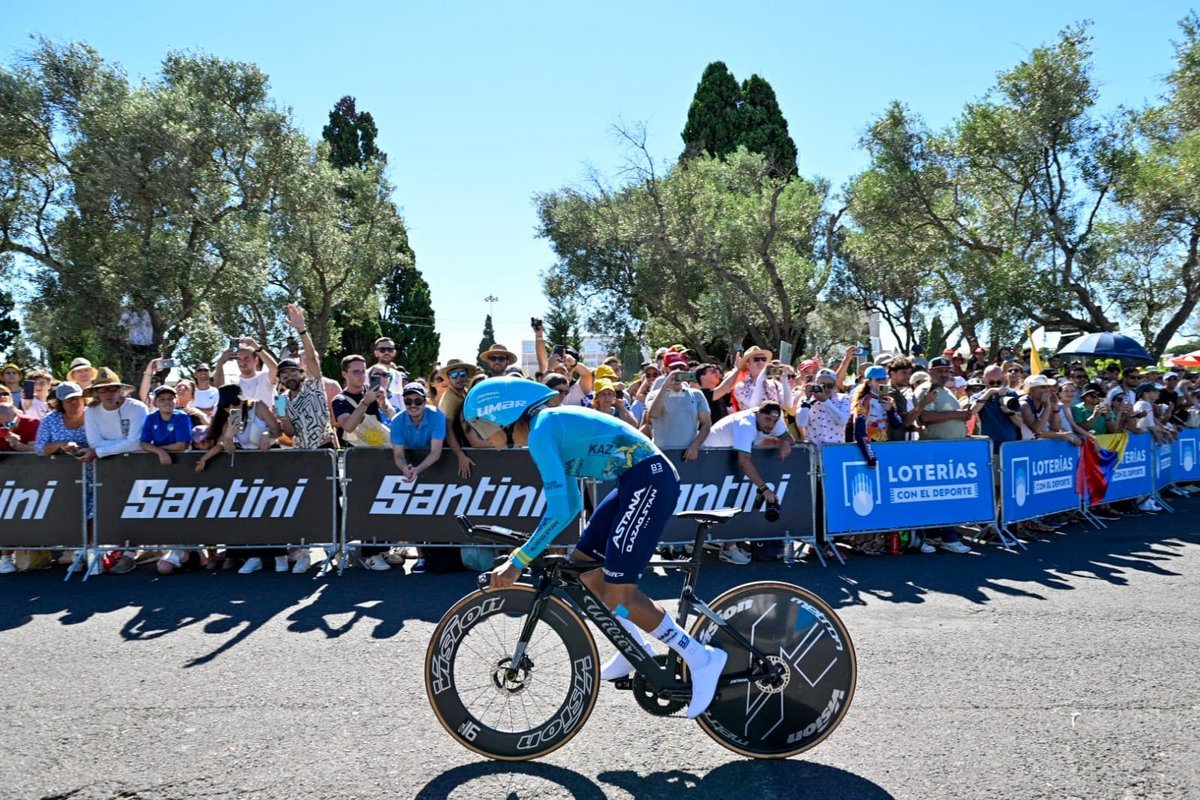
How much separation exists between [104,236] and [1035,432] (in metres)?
23.3

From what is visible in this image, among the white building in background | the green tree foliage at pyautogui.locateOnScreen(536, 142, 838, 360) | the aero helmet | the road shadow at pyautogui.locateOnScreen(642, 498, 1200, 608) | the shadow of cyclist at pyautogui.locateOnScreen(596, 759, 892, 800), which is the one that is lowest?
the road shadow at pyautogui.locateOnScreen(642, 498, 1200, 608)

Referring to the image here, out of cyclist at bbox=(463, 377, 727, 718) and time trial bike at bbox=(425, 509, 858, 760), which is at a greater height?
cyclist at bbox=(463, 377, 727, 718)

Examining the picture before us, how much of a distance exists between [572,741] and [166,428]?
5996 millimetres

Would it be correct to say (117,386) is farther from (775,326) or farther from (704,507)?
(775,326)

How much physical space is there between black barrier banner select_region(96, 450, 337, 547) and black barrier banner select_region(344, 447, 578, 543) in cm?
29

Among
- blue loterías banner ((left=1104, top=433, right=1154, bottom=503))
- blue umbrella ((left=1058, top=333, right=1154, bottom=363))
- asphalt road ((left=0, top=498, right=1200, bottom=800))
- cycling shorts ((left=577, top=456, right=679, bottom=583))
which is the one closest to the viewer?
asphalt road ((left=0, top=498, right=1200, bottom=800))

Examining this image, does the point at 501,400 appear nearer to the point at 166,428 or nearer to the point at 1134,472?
the point at 166,428

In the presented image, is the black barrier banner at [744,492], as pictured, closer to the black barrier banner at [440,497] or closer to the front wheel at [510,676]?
the black barrier banner at [440,497]

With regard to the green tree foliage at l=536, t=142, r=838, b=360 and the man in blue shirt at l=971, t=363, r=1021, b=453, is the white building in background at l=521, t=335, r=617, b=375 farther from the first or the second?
the man in blue shirt at l=971, t=363, r=1021, b=453

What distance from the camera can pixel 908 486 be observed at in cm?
875

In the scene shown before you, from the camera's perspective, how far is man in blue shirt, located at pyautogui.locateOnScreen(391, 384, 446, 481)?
7910 mm

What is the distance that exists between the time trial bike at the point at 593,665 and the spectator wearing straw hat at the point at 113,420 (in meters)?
5.86

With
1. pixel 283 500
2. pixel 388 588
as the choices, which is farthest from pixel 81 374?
pixel 388 588

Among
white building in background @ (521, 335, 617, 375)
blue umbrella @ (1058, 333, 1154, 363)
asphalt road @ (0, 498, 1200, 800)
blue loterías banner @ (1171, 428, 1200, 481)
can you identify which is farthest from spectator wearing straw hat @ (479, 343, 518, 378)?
white building in background @ (521, 335, 617, 375)
